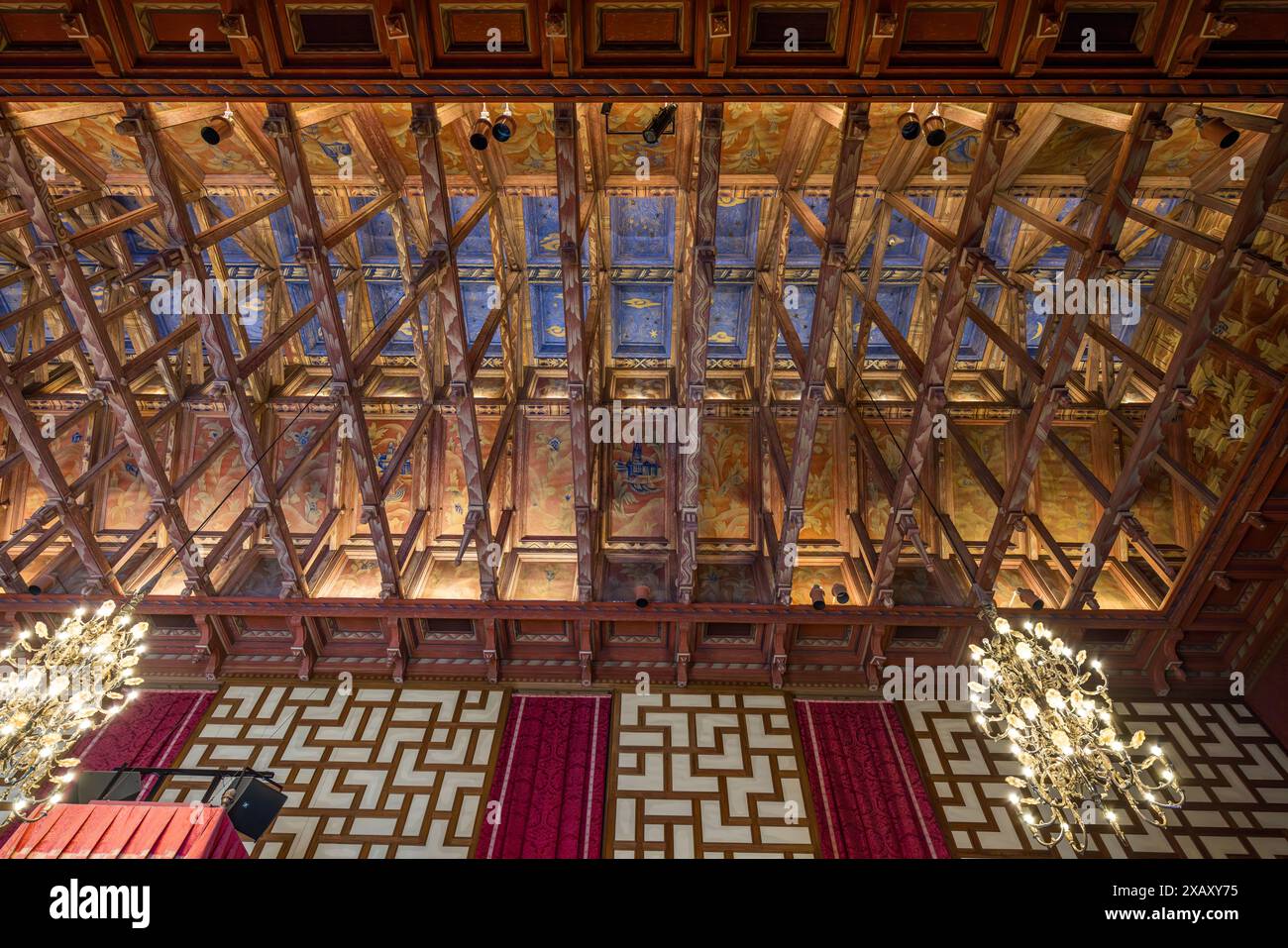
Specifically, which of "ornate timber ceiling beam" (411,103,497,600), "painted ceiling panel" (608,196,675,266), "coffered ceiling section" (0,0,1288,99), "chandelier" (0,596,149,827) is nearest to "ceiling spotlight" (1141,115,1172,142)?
"coffered ceiling section" (0,0,1288,99)

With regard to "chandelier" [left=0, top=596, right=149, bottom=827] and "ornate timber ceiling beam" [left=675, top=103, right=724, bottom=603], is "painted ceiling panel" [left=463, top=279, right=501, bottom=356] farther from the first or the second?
"chandelier" [left=0, top=596, right=149, bottom=827]

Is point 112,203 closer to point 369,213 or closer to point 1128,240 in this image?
point 369,213

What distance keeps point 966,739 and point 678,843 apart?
439 cm

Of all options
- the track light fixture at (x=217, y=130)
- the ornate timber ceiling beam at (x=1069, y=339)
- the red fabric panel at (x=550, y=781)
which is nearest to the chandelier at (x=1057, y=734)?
the ornate timber ceiling beam at (x=1069, y=339)

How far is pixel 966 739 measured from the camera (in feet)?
30.3

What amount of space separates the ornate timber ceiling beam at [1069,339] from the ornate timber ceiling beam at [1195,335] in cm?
104

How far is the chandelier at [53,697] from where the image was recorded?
5.12 metres

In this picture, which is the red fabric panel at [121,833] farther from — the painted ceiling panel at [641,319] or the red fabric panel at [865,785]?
the painted ceiling panel at [641,319]

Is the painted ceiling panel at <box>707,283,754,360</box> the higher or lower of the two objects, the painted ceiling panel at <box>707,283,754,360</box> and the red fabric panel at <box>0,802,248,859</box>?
the higher

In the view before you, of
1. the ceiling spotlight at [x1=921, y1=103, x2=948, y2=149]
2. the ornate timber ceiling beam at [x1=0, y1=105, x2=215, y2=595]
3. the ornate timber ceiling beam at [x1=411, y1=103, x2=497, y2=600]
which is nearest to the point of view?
the ceiling spotlight at [x1=921, y1=103, x2=948, y2=149]

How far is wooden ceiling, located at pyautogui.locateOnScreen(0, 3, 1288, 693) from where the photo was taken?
5.54m

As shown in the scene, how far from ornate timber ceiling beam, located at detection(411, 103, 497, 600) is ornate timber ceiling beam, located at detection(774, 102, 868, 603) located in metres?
3.99

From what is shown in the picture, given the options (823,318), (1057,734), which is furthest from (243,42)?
(1057,734)

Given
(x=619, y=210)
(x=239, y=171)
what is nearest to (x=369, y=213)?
(x=239, y=171)
